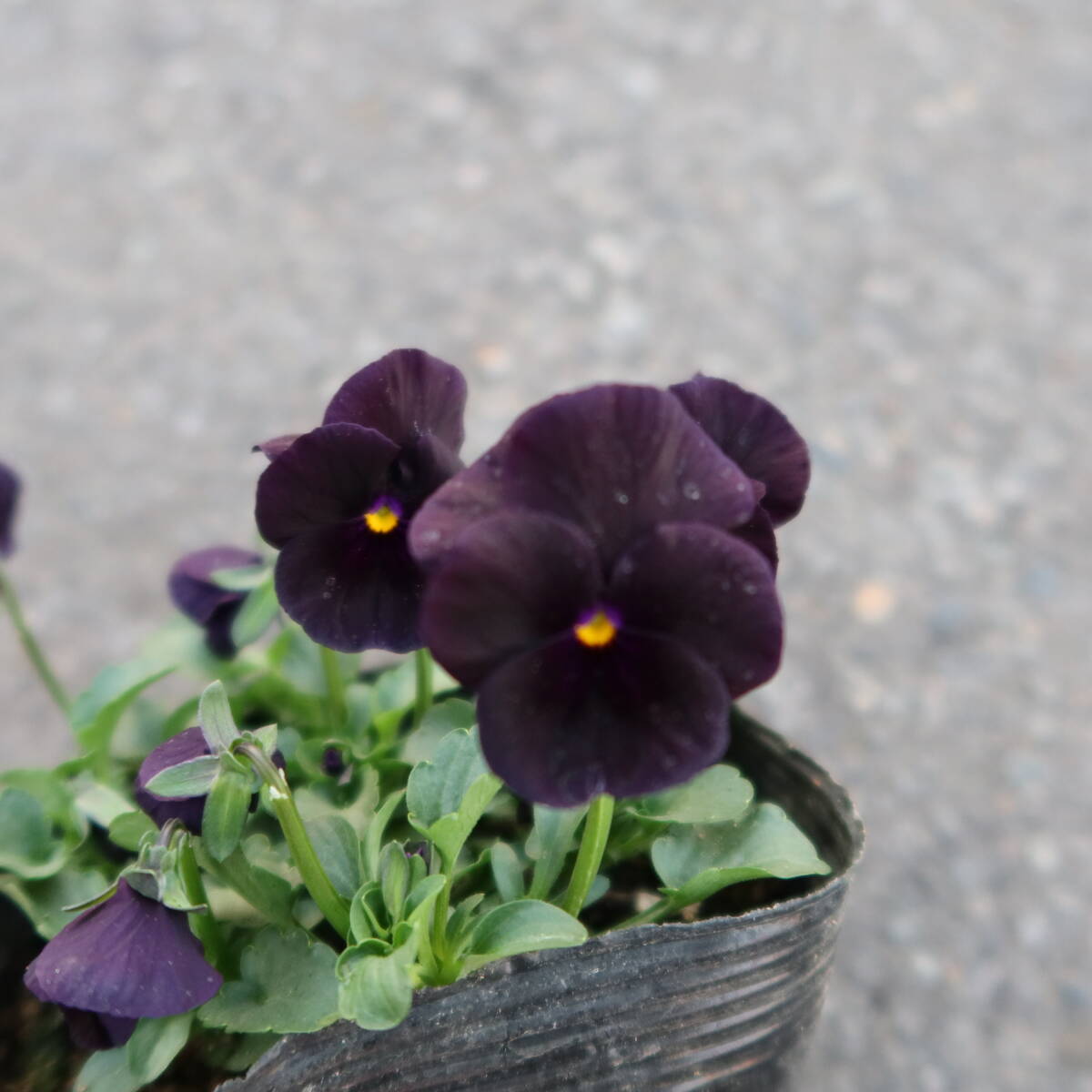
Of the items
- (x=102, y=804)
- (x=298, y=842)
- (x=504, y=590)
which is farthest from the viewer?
(x=102, y=804)

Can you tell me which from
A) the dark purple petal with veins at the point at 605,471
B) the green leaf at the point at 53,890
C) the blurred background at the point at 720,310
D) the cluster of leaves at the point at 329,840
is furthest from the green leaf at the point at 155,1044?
the blurred background at the point at 720,310

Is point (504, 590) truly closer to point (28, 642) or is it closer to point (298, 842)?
point (298, 842)

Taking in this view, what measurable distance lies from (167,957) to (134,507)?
40.8 inches

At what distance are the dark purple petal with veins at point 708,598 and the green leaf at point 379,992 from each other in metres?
0.17

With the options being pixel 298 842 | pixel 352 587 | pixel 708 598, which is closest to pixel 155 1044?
pixel 298 842

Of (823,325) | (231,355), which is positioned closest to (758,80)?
(823,325)

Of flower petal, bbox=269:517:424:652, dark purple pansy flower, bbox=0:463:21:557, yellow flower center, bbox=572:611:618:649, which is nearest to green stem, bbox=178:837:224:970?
flower petal, bbox=269:517:424:652

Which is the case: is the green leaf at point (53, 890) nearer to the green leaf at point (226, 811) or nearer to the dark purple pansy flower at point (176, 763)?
the dark purple pansy flower at point (176, 763)

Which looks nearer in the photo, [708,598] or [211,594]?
[708,598]

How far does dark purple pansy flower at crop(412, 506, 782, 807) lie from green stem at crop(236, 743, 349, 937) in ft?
0.37

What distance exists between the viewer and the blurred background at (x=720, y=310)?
133 cm

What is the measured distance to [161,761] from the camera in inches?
23.7

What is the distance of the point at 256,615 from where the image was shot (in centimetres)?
78

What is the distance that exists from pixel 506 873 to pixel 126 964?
0.61ft
